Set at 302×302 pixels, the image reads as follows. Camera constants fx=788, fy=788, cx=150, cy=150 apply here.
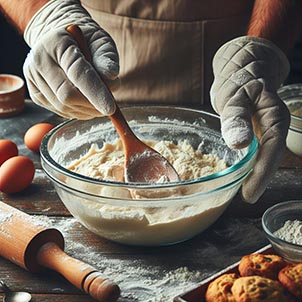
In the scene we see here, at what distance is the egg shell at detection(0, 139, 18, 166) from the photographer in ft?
6.01

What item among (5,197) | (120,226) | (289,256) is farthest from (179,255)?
(5,197)

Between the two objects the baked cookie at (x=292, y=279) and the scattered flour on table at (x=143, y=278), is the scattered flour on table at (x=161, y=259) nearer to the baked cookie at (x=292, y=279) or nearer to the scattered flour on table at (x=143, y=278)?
the scattered flour on table at (x=143, y=278)

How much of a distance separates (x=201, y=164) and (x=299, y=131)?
1.01ft

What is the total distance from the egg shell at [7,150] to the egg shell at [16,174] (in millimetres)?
62

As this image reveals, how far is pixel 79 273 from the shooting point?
136cm

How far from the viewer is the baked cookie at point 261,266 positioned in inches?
49.5

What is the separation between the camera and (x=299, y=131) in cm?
184

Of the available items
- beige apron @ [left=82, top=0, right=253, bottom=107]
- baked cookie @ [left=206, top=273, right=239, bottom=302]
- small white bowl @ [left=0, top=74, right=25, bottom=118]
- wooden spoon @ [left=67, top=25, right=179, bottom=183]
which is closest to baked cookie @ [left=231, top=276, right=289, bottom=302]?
baked cookie @ [left=206, top=273, right=239, bottom=302]

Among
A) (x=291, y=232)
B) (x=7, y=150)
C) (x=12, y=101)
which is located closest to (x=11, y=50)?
(x=12, y=101)

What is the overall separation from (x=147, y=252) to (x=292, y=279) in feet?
1.23

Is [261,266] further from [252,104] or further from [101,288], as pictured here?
[252,104]

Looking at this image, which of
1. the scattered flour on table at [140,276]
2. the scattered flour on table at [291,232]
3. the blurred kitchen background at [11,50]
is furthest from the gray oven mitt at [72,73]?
the blurred kitchen background at [11,50]

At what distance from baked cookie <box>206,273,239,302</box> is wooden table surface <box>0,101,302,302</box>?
0.14 m

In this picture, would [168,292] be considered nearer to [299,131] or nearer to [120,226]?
[120,226]
